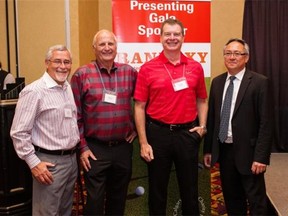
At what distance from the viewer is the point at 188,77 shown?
2281mm

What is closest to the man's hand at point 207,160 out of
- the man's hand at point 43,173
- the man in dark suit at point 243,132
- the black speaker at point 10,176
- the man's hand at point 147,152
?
the man in dark suit at point 243,132

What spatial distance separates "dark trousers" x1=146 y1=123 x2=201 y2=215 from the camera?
227cm

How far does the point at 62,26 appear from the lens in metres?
3.45

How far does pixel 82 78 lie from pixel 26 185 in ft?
3.50

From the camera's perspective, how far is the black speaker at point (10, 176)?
8.12ft

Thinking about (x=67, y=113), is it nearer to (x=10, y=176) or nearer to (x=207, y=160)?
(x=10, y=176)

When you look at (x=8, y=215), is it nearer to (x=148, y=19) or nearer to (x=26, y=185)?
(x=26, y=185)

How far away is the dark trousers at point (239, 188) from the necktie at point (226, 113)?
0.08 metres

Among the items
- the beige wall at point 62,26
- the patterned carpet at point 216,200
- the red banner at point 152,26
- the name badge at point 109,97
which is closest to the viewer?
the name badge at point 109,97

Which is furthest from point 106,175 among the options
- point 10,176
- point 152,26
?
point 152,26

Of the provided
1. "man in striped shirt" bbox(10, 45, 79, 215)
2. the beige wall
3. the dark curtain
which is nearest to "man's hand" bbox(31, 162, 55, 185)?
"man in striped shirt" bbox(10, 45, 79, 215)

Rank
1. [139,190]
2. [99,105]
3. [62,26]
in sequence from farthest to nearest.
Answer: [62,26]
[139,190]
[99,105]

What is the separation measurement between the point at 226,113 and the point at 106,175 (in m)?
0.91

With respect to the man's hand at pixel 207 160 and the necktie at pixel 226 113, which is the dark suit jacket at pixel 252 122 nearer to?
the necktie at pixel 226 113
